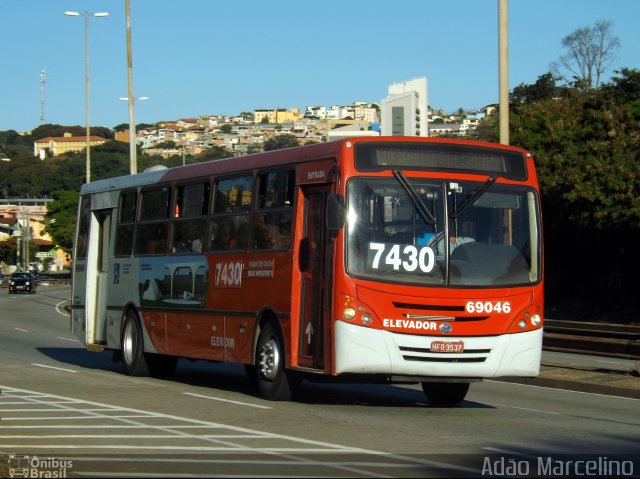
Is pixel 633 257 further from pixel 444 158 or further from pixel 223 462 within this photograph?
pixel 223 462

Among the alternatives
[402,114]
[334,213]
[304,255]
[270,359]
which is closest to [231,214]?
[304,255]

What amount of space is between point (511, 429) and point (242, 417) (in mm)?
3001

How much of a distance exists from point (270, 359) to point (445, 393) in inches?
96.1

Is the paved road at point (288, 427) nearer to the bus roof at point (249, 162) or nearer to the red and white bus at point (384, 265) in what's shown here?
the red and white bus at point (384, 265)

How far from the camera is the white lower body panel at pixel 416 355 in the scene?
1303cm

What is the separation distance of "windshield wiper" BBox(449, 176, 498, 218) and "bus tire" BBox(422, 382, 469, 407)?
2.74 m

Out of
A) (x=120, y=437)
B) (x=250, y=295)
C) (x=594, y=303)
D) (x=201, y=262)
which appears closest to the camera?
(x=120, y=437)

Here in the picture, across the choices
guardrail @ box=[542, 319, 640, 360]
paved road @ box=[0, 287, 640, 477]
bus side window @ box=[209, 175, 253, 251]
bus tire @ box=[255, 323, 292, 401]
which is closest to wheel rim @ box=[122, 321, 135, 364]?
paved road @ box=[0, 287, 640, 477]

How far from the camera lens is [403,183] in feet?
44.0

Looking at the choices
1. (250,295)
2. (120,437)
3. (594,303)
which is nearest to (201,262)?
(250,295)

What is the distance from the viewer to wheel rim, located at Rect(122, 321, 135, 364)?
65.0 ft

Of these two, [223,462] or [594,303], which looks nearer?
[223,462]

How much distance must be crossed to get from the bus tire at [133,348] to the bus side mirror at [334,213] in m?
7.31

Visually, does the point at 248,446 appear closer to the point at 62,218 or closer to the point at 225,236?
the point at 225,236
